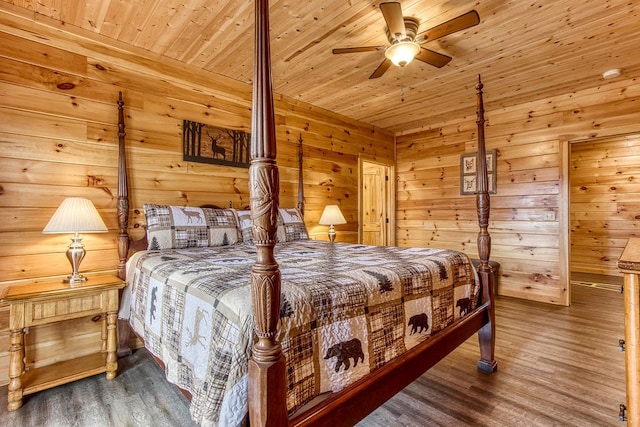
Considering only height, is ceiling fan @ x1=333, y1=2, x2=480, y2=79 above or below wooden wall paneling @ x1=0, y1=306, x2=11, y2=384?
above

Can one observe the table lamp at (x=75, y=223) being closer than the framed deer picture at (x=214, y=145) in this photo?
Yes

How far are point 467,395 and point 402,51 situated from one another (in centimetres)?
232

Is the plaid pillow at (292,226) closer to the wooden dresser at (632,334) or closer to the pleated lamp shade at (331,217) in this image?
the pleated lamp shade at (331,217)

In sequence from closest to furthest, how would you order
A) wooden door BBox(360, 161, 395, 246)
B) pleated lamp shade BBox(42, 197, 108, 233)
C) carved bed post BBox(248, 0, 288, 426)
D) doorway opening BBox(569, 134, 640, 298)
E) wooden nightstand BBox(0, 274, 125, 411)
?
carved bed post BBox(248, 0, 288, 426) < wooden nightstand BBox(0, 274, 125, 411) < pleated lamp shade BBox(42, 197, 108, 233) < doorway opening BBox(569, 134, 640, 298) < wooden door BBox(360, 161, 395, 246)

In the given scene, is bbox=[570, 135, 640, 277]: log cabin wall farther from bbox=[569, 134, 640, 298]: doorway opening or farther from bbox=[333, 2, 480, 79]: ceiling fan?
bbox=[333, 2, 480, 79]: ceiling fan

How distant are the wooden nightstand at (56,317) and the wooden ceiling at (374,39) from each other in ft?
6.39

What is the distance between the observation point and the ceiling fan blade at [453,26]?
6.28 feet

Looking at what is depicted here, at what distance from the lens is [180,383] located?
1.30m

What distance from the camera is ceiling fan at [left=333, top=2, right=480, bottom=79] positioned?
6.31 feet

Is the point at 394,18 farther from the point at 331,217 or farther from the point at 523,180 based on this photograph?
the point at 523,180

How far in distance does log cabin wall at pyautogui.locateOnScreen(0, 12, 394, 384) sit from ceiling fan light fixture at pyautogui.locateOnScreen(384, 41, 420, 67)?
177 cm

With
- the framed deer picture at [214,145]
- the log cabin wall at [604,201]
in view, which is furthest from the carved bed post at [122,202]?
the log cabin wall at [604,201]

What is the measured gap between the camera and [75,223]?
2.10m

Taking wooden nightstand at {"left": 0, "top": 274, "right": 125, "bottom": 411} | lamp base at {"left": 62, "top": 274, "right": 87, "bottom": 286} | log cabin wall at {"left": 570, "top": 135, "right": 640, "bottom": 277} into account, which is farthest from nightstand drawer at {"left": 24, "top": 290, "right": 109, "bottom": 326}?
log cabin wall at {"left": 570, "top": 135, "right": 640, "bottom": 277}
